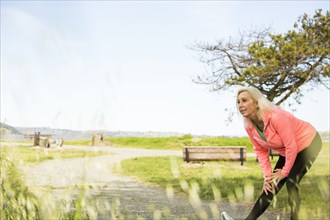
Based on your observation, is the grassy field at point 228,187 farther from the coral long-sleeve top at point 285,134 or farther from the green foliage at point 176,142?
the green foliage at point 176,142

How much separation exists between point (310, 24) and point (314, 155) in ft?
33.8

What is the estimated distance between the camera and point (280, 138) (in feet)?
14.4

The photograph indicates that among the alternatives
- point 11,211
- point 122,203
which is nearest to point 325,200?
point 122,203

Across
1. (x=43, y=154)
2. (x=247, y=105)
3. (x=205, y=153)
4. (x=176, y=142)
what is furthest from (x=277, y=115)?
(x=176, y=142)

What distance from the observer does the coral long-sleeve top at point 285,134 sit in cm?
432

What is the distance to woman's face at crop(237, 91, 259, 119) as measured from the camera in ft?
14.5

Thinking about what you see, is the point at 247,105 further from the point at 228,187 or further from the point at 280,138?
Result: the point at 228,187

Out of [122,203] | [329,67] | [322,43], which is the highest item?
[322,43]

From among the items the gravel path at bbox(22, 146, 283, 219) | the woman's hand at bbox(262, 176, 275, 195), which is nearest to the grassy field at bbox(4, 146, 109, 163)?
the gravel path at bbox(22, 146, 283, 219)

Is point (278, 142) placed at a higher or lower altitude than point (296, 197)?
higher

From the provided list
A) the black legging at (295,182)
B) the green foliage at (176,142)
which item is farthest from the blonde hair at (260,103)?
the green foliage at (176,142)

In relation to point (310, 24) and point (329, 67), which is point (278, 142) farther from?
point (310, 24)

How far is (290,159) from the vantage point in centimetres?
435

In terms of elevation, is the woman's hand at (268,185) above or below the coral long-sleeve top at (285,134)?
below
